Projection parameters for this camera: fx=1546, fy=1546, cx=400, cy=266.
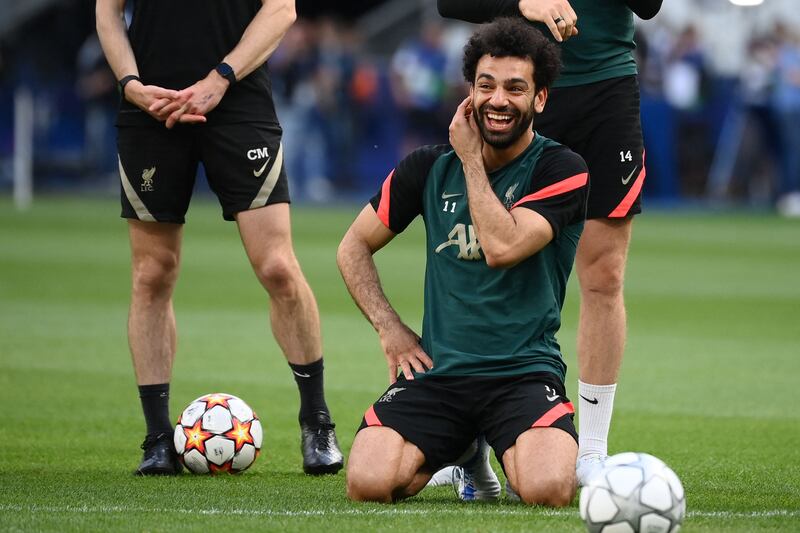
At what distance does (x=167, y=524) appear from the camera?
525 centimetres

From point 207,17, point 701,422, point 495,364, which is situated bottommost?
point 701,422

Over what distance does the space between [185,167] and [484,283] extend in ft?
5.55

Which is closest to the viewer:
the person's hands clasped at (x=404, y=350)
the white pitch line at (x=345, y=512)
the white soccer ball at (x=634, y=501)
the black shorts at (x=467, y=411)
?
the white soccer ball at (x=634, y=501)

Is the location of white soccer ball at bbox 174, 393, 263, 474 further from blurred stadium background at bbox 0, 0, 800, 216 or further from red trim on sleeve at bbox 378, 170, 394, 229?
blurred stadium background at bbox 0, 0, 800, 216

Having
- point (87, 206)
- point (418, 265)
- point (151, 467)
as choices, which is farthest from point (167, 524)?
point (87, 206)

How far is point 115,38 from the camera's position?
7004mm

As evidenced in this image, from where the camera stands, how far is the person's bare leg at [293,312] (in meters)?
6.88

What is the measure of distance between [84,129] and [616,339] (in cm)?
2330

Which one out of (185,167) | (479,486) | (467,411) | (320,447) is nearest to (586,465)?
(479,486)

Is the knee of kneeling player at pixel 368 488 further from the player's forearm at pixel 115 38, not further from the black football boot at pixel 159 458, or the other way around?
the player's forearm at pixel 115 38

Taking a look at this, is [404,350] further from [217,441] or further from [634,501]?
[634,501]

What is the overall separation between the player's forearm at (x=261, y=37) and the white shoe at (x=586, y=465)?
7.45 feet

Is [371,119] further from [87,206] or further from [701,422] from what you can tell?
[701,422]

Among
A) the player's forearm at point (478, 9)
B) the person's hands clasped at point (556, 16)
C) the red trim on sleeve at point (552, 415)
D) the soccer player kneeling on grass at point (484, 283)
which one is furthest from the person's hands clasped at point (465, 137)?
the red trim on sleeve at point (552, 415)
